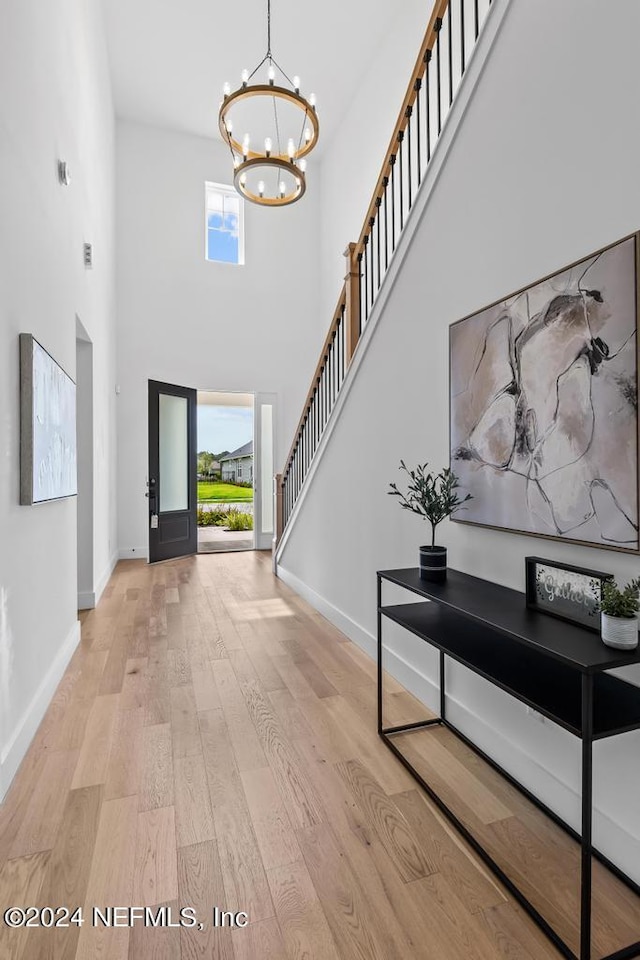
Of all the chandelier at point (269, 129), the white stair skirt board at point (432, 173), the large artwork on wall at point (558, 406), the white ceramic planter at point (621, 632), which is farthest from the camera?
the chandelier at point (269, 129)

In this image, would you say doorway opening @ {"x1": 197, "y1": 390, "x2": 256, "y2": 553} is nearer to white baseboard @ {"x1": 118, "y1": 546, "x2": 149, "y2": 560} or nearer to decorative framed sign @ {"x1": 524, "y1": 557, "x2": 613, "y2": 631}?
white baseboard @ {"x1": 118, "y1": 546, "x2": 149, "y2": 560}

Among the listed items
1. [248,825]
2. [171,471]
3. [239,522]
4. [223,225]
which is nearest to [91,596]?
[171,471]

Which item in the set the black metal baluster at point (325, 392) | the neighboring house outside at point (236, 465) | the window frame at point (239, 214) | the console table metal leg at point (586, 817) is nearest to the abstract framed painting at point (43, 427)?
the black metal baluster at point (325, 392)

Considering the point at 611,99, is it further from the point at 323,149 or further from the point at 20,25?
the point at 323,149

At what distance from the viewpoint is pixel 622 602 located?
56.0 inches

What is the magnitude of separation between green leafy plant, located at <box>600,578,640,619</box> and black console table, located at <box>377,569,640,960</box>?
0.33 ft

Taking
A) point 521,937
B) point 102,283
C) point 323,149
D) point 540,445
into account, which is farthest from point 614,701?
point 323,149

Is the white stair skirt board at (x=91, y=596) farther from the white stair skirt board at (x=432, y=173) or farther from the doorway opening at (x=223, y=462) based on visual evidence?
the doorway opening at (x=223, y=462)

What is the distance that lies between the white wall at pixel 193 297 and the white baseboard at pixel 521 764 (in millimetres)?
4844

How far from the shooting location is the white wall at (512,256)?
160 centimetres

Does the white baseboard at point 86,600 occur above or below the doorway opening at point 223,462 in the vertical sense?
below

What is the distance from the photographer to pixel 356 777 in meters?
2.11

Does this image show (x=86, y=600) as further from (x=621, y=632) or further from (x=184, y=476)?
(x=621, y=632)

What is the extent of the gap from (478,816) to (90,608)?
3781mm
